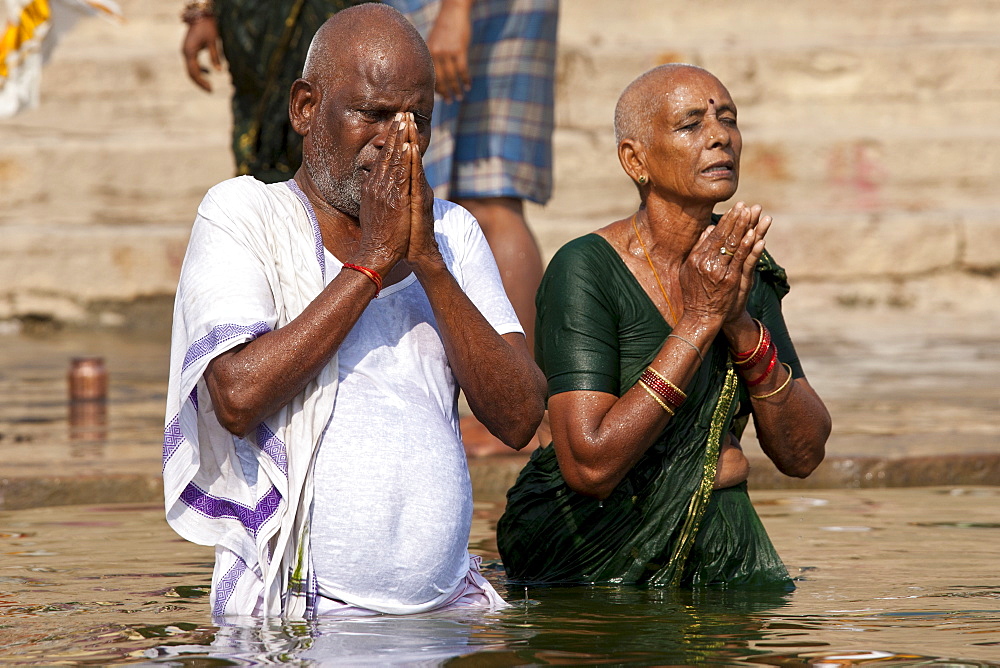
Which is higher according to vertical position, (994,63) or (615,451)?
(994,63)

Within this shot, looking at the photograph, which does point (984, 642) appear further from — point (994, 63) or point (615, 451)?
point (994, 63)

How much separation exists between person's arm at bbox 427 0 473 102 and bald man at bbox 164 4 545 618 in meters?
1.85

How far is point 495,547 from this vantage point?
4367 millimetres

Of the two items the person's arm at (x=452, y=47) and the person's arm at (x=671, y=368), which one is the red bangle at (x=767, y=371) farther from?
the person's arm at (x=452, y=47)

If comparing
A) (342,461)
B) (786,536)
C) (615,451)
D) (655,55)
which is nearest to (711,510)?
(615,451)

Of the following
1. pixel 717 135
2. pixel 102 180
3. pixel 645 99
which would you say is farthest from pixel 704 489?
pixel 102 180

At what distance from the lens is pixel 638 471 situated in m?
3.81

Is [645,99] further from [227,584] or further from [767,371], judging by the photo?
[227,584]

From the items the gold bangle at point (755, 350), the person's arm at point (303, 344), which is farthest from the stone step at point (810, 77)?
the person's arm at point (303, 344)

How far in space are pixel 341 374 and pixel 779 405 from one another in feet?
3.81

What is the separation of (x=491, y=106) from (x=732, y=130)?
174 centimetres

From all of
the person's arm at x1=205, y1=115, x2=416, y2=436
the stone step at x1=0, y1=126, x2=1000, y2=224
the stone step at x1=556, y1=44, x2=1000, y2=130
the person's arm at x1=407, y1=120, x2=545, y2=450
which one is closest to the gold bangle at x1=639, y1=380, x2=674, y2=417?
the person's arm at x1=407, y1=120, x2=545, y2=450

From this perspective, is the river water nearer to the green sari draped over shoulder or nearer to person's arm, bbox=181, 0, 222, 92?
the green sari draped over shoulder

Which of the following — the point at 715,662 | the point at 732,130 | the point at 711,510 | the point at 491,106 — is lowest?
the point at 715,662
